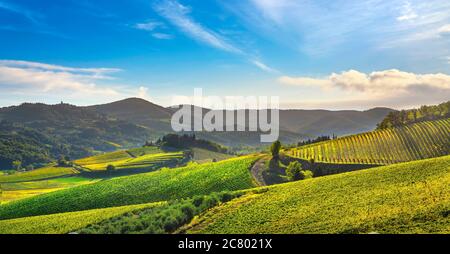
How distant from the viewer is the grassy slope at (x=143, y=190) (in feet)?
199

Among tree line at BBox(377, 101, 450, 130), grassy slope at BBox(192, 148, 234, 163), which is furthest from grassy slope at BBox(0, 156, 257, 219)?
grassy slope at BBox(192, 148, 234, 163)

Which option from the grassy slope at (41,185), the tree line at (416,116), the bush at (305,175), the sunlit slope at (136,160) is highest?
the tree line at (416,116)

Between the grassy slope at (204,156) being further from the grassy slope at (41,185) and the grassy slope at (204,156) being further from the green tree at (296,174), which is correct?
the green tree at (296,174)

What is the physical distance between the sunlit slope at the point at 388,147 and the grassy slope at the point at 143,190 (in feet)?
58.5

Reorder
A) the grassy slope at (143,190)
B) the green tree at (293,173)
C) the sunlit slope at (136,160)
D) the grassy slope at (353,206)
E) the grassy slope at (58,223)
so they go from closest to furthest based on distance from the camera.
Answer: the grassy slope at (353,206) → the grassy slope at (58,223) → the grassy slope at (143,190) → the green tree at (293,173) → the sunlit slope at (136,160)

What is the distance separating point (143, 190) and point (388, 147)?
52.0 metres

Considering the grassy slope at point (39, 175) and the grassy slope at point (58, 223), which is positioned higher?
the grassy slope at point (58, 223)

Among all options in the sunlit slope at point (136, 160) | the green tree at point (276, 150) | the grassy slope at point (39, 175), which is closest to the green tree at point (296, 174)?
the green tree at point (276, 150)

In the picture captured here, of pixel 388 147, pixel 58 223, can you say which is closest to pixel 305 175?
pixel 388 147

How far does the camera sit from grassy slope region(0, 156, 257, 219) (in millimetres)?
60688

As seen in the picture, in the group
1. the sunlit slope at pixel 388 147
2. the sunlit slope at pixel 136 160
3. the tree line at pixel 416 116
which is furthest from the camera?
the sunlit slope at pixel 136 160

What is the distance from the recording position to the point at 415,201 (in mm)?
25000

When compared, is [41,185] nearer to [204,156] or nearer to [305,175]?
[204,156]
